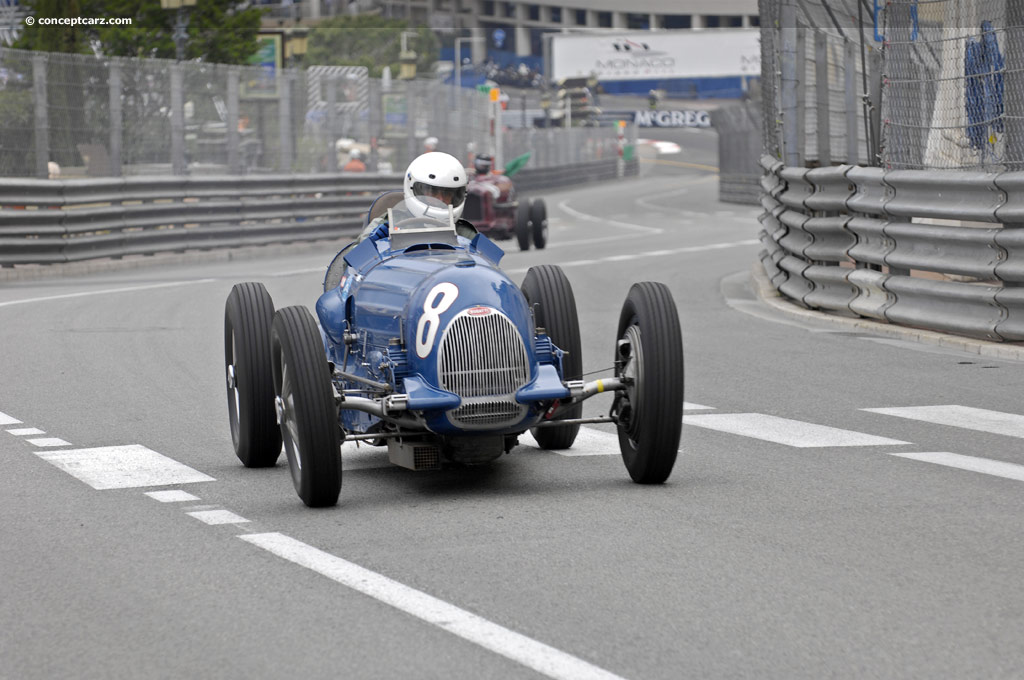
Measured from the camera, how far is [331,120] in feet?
102

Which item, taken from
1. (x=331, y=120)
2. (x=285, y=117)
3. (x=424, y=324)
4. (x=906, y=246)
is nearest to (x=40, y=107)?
(x=285, y=117)

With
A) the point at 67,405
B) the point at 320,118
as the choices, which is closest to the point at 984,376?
the point at 67,405

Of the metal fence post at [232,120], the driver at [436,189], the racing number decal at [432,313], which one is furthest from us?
the metal fence post at [232,120]

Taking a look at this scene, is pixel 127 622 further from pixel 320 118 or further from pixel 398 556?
pixel 320 118

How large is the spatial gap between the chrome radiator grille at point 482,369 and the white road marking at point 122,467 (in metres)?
1.47

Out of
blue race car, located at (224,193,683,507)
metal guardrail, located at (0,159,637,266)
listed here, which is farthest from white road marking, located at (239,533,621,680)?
metal guardrail, located at (0,159,637,266)

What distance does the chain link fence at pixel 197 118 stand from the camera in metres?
23.0

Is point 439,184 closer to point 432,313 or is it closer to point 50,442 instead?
point 432,313

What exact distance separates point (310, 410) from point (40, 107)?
17.3 metres

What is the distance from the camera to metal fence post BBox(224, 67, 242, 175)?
90.3 ft

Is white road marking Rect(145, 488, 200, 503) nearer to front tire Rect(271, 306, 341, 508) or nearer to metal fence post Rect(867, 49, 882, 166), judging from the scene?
front tire Rect(271, 306, 341, 508)

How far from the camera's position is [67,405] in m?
10.4

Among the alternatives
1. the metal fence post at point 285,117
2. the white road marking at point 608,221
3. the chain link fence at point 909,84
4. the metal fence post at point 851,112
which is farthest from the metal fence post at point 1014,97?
the white road marking at point 608,221

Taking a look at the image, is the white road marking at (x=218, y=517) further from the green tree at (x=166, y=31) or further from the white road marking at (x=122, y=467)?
the green tree at (x=166, y=31)
